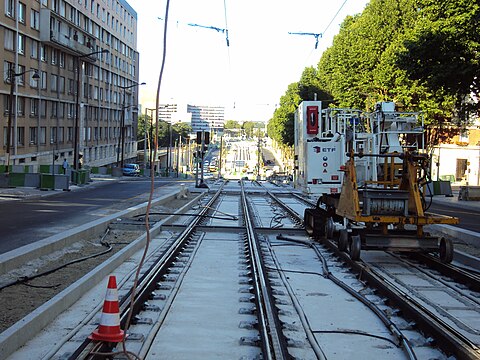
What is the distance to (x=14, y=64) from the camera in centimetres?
4962

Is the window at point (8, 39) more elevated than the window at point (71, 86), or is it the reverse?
the window at point (8, 39)

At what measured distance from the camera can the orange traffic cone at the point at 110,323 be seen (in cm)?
602

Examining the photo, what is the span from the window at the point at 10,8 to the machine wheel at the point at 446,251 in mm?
45073

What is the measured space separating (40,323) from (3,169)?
34393 millimetres

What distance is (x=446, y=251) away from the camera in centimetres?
1117

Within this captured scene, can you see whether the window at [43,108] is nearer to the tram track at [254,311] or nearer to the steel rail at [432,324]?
the tram track at [254,311]

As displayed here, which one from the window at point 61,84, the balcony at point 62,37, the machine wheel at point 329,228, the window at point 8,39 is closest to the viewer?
the machine wheel at point 329,228

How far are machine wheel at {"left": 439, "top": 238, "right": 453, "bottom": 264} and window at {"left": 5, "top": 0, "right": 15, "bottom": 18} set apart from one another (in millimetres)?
45073

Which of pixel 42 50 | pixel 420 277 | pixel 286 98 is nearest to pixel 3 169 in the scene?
pixel 42 50

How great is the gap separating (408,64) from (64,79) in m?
44.8

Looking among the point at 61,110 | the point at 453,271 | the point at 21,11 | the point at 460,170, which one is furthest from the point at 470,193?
the point at 61,110

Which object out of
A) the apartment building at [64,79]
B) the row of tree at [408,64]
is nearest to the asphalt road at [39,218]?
the row of tree at [408,64]

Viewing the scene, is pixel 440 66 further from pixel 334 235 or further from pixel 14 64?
pixel 14 64

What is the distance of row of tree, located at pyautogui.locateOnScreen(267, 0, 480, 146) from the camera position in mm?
25828
